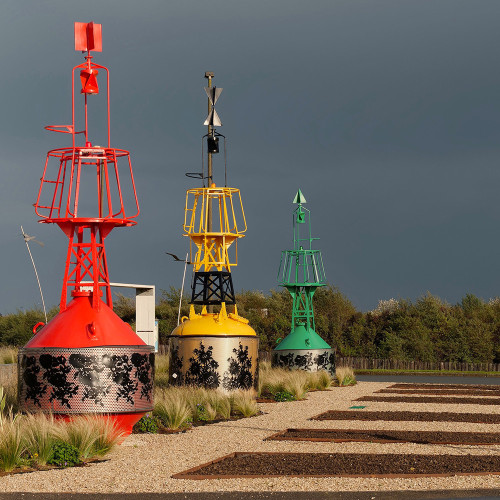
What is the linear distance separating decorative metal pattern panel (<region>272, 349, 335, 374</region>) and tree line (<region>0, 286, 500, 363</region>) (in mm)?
11771

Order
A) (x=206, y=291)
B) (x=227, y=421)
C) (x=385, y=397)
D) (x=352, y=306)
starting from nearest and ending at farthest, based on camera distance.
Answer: (x=227, y=421), (x=206, y=291), (x=385, y=397), (x=352, y=306)

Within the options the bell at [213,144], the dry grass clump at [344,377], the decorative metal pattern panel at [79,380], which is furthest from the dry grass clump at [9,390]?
the dry grass clump at [344,377]

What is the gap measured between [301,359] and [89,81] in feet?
54.9

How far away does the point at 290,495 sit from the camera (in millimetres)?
10156

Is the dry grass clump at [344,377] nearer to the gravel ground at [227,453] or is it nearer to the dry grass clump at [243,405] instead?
the gravel ground at [227,453]

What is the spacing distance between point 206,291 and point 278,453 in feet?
33.0

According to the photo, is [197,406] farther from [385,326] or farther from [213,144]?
[385,326]

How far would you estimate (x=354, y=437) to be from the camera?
1557 centimetres

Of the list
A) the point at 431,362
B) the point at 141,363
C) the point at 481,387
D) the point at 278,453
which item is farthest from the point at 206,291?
the point at 431,362

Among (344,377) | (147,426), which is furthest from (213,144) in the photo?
(344,377)

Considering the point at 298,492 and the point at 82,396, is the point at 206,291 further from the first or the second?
the point at 298,492

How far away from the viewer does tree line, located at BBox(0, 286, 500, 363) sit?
151 ft

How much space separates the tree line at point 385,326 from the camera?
4606cm

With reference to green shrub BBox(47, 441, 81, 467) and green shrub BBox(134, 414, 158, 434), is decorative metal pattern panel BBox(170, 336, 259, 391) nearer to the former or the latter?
green shrub BBox(134, 414, 158, 434)
